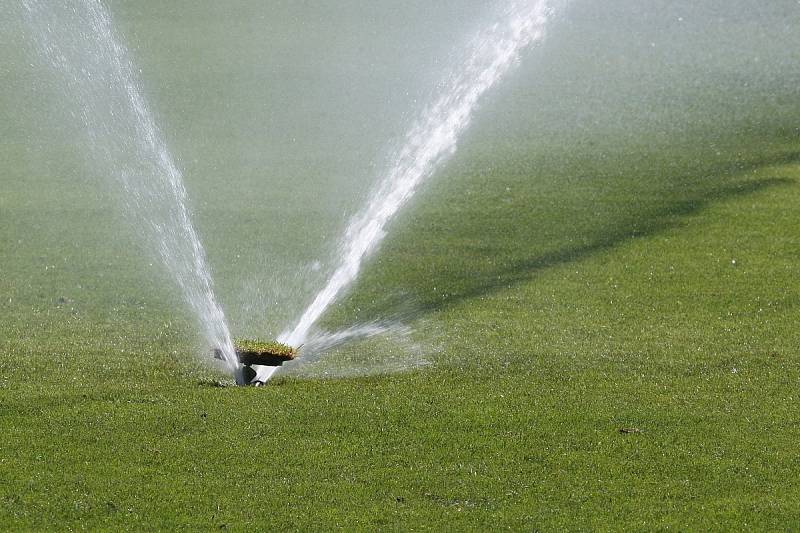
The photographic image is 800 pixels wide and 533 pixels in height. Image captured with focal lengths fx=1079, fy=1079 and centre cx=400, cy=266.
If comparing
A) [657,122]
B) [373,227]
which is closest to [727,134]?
[657,122]

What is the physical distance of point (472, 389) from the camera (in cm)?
725

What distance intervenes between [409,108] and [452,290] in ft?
21.9

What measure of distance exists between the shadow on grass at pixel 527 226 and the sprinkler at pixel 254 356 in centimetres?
142

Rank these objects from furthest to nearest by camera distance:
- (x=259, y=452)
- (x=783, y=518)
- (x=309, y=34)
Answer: (x=309, y=34), (x=259, y=452), (x=783, y=518)

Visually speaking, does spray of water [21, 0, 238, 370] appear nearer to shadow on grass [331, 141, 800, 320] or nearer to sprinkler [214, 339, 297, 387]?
sprinkler [214, 339, 297, 387]

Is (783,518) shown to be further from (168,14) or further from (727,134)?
(168,14)

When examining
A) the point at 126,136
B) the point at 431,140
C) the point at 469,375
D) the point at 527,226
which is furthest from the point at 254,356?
the point at 126,136

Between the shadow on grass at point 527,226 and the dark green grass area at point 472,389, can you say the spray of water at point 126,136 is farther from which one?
the shadow on grass at point 527,226

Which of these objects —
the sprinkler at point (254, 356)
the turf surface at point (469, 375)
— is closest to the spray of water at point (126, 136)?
the sprinkler at point (254, 356)

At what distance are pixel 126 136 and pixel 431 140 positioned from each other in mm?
5063

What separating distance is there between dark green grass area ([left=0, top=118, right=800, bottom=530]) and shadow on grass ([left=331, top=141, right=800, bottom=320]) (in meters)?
0.04

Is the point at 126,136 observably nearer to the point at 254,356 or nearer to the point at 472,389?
the point at 254,356

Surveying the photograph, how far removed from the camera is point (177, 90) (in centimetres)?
1627

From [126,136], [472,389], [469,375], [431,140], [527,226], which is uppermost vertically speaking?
[126,136]
